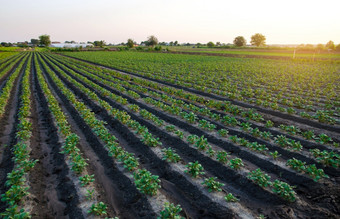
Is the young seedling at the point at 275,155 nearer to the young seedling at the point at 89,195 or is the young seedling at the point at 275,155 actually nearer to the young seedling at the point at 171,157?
the young seedling at the point at 171,157

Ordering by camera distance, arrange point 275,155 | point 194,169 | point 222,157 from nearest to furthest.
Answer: point 194,169
point 222,157
point 275,155

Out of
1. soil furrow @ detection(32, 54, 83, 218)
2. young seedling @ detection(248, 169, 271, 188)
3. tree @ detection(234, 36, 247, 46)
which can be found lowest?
soil furrow @ detection(32, 54, 83, 218)

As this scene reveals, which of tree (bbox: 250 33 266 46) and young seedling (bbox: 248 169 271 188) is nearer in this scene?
young seedling (bbox: 248 169 271 188)

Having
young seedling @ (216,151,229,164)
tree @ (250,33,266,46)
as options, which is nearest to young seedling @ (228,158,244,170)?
young seedling @ (216,151,229,164)

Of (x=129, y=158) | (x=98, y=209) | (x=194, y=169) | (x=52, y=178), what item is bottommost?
(x=52, y=178)

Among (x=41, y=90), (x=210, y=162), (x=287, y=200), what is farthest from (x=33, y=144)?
(x=41, y=90)

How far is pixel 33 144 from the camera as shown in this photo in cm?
845

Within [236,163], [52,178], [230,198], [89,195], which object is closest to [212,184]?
[230,198]

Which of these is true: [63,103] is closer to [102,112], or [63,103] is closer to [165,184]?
[102,112]

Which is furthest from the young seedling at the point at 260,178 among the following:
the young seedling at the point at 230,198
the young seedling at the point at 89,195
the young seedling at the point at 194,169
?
the young seedling at the point at 89,195

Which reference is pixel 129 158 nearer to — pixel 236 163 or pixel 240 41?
pixel 236 163

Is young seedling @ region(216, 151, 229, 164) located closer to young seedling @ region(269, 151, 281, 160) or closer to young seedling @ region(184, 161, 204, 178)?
young seedling @ region(184, 161, 204, 178)

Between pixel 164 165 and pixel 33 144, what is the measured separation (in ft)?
18.6

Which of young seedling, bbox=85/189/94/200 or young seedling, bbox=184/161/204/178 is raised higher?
young seedling, bbox=184/161/204/178
